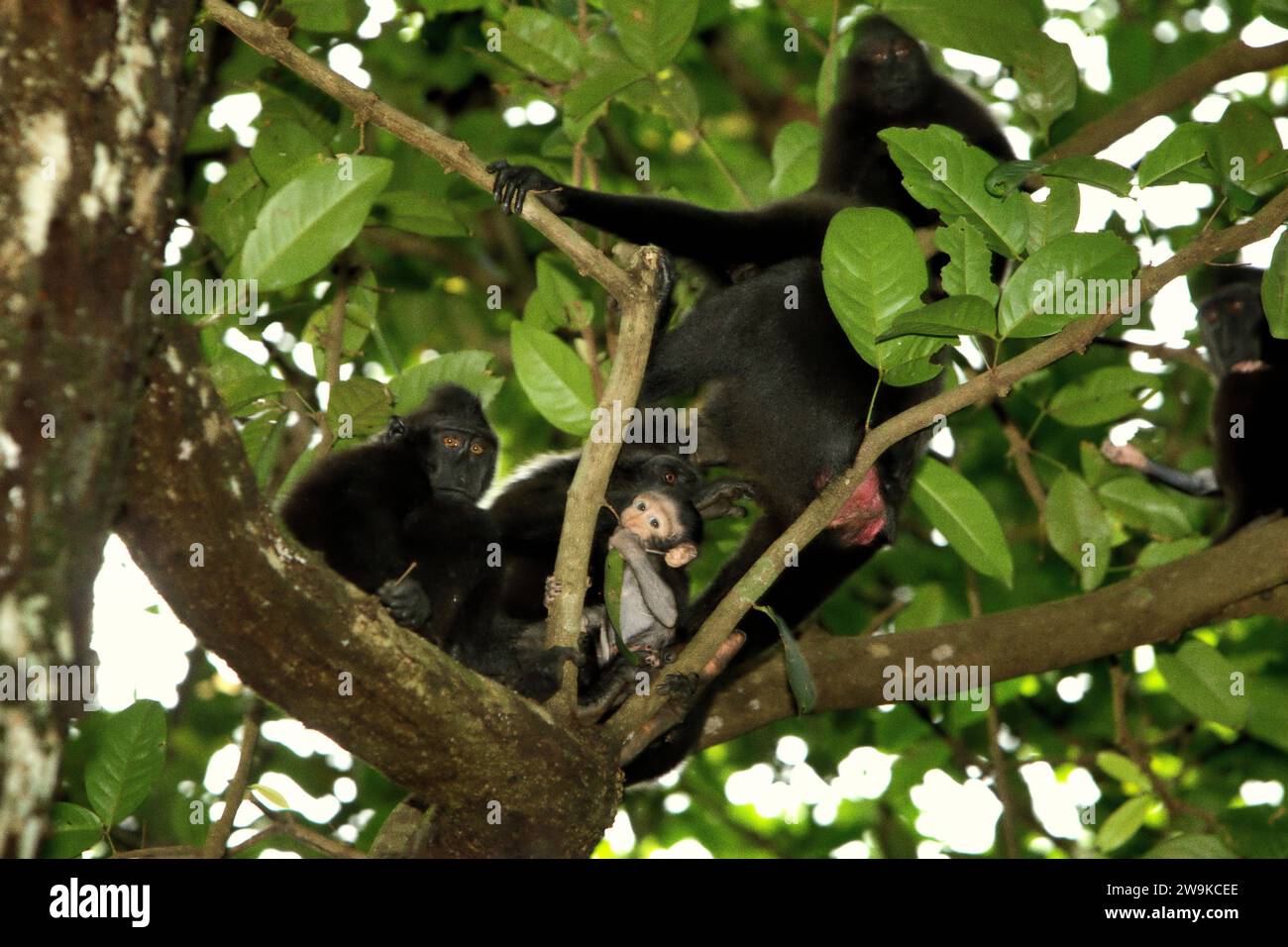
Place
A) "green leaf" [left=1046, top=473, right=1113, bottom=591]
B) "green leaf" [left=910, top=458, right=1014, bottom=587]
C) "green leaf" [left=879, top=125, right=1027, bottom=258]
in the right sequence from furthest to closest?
"green leaf" [left=1046, top=473, right=1113, bottom=591]
"green leaf" [left=910, top=458, right=1014, bottom=587]
"green leaf" [left=879, top=125, right=1027, bottom=258]

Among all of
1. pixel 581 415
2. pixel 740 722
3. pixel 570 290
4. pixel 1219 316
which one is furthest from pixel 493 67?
pixel 1219 316

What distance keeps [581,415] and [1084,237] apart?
5.50ft

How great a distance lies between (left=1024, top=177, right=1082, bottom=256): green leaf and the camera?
119 inches

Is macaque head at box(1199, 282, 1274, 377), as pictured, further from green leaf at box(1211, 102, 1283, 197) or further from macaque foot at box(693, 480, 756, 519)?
green leaf at box(1211, 102, 1283, 197)

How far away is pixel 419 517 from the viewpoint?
4027 millimetres

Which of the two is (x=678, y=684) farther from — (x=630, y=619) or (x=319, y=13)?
(x=319, y=13)

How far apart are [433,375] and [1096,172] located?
199 centimetres

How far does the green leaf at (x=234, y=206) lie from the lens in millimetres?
4016

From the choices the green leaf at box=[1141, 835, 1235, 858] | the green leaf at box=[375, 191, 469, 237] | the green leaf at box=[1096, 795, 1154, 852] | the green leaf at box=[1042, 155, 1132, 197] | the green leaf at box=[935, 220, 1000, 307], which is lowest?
the green leaf at box=[1141, 835, 1235, 858]

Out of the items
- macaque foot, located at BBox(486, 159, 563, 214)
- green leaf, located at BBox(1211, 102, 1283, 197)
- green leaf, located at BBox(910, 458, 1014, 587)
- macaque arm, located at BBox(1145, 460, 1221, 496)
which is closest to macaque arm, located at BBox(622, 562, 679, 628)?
green leaf, located at BBox(910, 458, 1014, 587)

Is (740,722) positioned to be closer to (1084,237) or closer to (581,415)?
(581,415)

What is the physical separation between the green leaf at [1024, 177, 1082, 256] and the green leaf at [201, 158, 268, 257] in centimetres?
225

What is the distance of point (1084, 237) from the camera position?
2.81 metres
